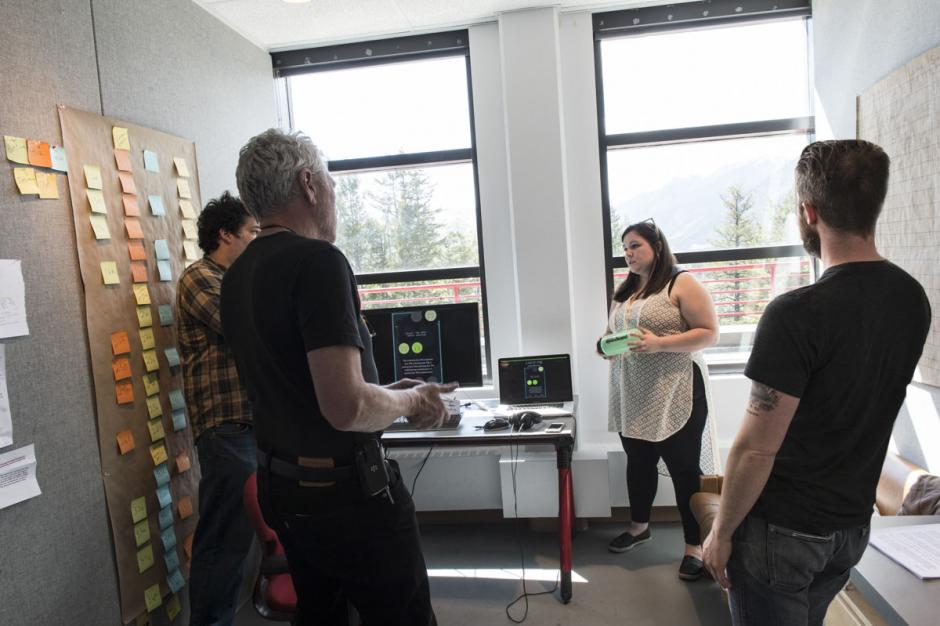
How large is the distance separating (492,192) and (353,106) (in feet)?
3.27

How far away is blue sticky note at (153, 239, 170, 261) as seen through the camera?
7.85ft

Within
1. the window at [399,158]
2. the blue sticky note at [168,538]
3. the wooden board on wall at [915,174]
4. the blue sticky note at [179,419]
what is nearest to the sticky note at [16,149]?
the blue sticky note at [179,419]

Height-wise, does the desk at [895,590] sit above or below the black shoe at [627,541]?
above

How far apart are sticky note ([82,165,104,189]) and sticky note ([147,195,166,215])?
26 cm

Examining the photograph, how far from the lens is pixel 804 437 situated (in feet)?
3.66

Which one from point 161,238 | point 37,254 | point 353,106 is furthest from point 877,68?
point 37,254

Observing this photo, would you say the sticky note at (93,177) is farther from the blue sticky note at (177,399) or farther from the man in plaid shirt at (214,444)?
the blue sticky note at (177,399)

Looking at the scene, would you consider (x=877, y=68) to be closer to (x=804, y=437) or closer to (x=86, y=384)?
(x=804, y=437)

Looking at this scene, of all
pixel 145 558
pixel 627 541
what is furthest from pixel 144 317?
pixel 627 541

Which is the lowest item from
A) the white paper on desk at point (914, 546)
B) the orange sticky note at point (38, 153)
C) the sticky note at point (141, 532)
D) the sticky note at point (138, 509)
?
the sticky note at point (141, 532)

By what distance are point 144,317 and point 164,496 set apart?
670 mm

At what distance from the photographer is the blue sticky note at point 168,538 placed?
2310mm

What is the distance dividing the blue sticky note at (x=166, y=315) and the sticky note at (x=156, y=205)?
14.4 inches

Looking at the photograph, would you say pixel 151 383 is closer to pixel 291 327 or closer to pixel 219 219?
pixel 219 219
